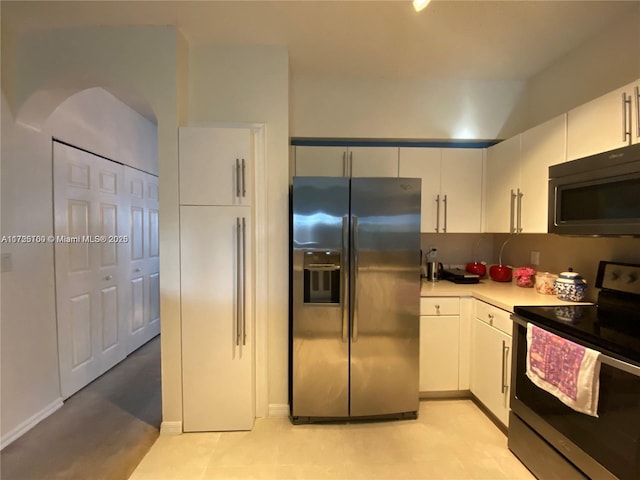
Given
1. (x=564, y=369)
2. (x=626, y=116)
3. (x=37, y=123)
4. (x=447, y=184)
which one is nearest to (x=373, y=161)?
(x=447, y=184)

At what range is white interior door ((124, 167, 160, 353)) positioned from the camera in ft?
10.8

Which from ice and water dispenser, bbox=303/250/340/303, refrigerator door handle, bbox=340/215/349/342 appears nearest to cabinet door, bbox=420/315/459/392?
refrigerator door handle, bbox=340/215/349/342

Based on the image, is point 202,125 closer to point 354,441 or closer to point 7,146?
point 7,146

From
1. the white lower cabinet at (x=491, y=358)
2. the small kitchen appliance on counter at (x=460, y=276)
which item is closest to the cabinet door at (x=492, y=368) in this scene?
the white lower cabinet at (x=491, y=358)

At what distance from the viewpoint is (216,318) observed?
6.84 feet

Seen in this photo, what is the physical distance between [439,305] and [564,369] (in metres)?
0.93

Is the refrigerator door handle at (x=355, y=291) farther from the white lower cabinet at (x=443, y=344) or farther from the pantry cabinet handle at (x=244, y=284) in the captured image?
the pantry cabinet handle at (x=244, y=284)

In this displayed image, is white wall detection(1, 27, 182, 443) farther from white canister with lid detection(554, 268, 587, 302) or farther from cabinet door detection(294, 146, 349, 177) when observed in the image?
white canister with lid detection(554, 268, 587, 302)

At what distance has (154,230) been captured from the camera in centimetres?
374

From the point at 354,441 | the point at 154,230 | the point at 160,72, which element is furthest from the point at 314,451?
the point at 154,230

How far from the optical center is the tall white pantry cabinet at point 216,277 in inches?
79.7

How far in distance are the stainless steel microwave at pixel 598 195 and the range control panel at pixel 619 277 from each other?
385 millimetres

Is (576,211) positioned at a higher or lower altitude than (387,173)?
lower

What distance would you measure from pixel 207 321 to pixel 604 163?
2.43 metres
